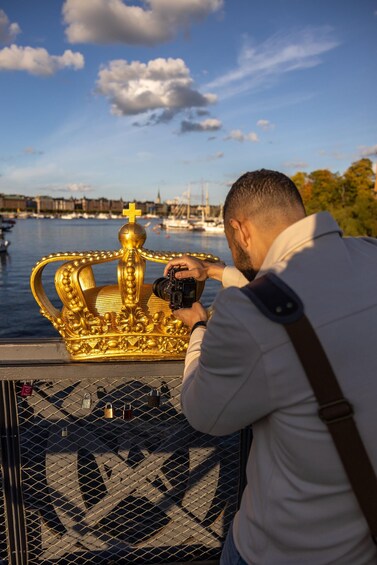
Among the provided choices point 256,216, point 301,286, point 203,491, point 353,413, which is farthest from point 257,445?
point 203,491

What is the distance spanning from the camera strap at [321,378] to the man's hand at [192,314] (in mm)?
669

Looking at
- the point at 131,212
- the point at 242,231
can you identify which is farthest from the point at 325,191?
the point at 242,231

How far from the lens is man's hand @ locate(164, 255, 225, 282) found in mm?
2082

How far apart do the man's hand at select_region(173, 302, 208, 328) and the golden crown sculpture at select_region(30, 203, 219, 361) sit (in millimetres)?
485

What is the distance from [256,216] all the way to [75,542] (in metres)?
2.17

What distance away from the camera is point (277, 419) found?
113 cm

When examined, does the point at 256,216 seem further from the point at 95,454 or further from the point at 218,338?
the point at 95,454

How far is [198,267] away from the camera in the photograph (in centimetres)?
210

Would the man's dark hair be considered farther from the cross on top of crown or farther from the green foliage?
the green foliage

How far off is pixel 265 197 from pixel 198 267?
32.6 inches

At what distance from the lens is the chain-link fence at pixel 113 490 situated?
247 cm

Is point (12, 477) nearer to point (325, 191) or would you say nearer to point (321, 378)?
point (321, 378)

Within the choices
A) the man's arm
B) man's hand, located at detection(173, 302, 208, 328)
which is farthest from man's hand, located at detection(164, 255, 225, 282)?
the man's arm

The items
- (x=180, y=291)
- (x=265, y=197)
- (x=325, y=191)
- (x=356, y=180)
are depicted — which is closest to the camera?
(x=265, y=197)
